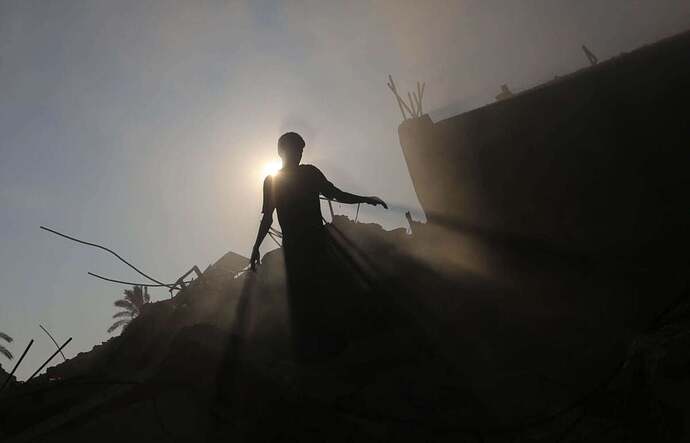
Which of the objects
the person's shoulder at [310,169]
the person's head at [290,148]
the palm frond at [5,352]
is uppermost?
the palm frond at [5,352]

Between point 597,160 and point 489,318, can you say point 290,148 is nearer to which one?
point 489,318

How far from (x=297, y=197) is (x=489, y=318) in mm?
2737

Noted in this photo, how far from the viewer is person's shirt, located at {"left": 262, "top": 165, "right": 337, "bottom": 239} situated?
3.09m

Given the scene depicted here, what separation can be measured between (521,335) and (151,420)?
134 inches

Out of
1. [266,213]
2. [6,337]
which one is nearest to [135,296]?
[6,337]

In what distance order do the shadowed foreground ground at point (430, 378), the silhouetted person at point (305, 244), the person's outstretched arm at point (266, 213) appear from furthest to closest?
the person's outstretched arm at point (266, 213) → the silhouetted person at point (305, 244) → the shadowed foreground ground at point (430, 378)

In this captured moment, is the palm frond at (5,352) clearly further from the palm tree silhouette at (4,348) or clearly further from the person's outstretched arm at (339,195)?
the person's outstretched arm at (339,195)

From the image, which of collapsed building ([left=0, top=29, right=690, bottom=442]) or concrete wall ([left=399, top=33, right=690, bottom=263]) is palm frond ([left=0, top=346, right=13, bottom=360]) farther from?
concrete wall ([left=399, top=33, right=690, bottom=263])

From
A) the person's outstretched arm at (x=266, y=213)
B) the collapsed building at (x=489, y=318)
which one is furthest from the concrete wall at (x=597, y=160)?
the person's outstretched arm at (x=266, y=213)

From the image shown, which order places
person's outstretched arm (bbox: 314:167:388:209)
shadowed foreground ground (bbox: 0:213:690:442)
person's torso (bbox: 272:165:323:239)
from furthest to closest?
person's outstretched arm (bbox: 314:167:388:209) → person's torso (bbox: 272:165:323:239) → shadowed foreground ground (bbox: 0:213:690:442)

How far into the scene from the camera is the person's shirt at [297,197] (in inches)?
122

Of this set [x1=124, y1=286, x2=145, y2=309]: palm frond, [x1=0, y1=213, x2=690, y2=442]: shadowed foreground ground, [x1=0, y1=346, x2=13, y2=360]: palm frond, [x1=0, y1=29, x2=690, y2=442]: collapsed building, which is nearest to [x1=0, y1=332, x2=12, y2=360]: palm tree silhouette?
[x1=0, y1=346, x2=13, y2=360]: palm frond

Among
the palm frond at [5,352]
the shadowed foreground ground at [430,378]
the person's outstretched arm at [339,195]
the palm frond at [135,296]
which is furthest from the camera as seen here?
the palm frond at [135,296]

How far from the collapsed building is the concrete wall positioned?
0.02m
